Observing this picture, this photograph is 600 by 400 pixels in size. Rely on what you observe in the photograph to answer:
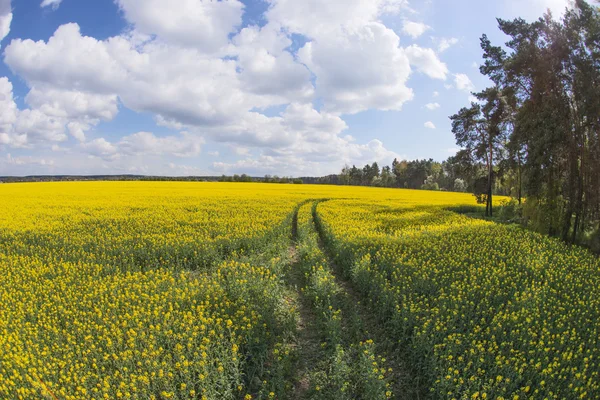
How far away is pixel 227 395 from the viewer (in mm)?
4832

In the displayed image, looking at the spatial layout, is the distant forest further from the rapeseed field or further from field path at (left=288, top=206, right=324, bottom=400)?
field path at (left=288, top=206, right=324, bottom=400)

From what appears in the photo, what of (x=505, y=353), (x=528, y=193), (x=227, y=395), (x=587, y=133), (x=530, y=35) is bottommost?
(x=227, y=395)

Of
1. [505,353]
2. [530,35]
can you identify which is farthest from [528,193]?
[505,353]

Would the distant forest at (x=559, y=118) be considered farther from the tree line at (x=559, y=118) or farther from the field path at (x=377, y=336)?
the field path at (x=377, y=336)

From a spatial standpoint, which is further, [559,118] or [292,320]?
[559,118]

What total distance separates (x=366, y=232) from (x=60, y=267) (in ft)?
38.2

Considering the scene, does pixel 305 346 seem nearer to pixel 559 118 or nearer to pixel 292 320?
pixel 292 320

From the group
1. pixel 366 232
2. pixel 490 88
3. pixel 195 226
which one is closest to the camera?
pixel 366 232

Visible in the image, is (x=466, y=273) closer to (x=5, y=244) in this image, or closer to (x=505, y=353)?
(x=505, y=353)

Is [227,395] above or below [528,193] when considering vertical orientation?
below

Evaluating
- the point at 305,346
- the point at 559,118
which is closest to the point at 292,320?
the point at 305,346

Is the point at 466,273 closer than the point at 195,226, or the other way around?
the point at 466,273

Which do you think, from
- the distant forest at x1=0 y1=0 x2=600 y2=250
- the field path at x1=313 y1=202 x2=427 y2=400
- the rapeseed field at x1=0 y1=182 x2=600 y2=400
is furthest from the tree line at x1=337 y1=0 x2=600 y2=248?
the field path at x1=313 y1=202 x2=427 y2=400

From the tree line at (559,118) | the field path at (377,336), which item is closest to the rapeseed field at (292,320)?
the field path at (377,336)
